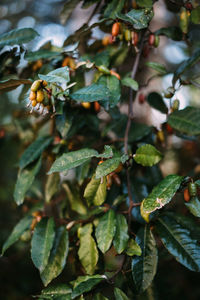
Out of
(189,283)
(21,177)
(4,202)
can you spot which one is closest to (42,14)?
(4,202)

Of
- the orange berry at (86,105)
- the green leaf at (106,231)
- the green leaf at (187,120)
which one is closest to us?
the green leaf at (106,231)

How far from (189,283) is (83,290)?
1.92 metres

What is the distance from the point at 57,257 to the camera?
0.92 meters

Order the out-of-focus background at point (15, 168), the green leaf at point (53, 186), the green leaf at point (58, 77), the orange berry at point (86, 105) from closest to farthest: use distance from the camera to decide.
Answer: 1. the green leaf at point (58, 77)
2. the orange berry at point (86, 105)
3. the green leaf at point (53, 186)
4. the out-of-focus background at point (15, 168)

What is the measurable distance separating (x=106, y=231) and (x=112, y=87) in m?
0.47

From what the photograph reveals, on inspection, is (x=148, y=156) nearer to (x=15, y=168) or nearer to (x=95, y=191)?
(x=95, y=191)

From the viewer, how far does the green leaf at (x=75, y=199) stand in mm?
1173

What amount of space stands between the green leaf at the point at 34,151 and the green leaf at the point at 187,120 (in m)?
0.50

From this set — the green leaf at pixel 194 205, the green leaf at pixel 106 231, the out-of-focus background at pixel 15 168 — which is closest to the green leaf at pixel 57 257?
the green leaf at pixel 106 231

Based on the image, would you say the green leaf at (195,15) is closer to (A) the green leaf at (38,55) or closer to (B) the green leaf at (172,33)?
(B) the green leaf at (172,33)

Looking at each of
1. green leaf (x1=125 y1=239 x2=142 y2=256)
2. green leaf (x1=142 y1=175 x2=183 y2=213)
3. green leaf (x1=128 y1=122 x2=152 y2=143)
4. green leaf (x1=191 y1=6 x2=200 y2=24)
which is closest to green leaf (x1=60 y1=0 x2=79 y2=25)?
green leaf (x1=191 y1=6 x2=200 y2=24)

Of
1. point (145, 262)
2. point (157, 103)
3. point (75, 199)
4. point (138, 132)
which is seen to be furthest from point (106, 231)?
point (157, 103)

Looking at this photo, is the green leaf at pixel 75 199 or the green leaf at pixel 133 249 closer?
the green leaf at pixel 133 249

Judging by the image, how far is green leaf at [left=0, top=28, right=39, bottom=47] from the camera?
1.01 metres
